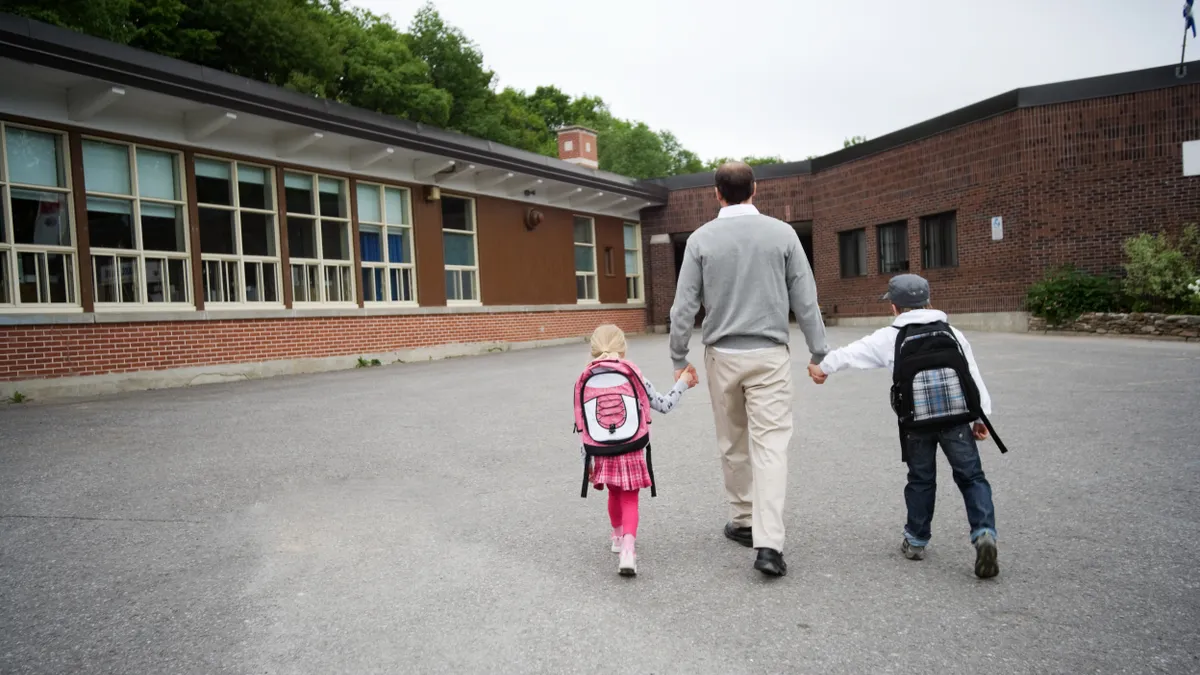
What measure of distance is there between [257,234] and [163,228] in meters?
1.81

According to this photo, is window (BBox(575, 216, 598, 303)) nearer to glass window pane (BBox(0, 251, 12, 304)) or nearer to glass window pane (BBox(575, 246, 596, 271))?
glass window pane (BBox(575, 246, 596, 271))

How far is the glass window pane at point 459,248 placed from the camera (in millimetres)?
19141

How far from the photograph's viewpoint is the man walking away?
3949 millimetres

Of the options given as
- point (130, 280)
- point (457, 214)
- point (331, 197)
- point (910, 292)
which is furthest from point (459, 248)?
point (910, 292)

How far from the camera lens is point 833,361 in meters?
4.07

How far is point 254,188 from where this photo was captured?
47.8 feet

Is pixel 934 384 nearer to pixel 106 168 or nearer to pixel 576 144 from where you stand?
pixel 106 168

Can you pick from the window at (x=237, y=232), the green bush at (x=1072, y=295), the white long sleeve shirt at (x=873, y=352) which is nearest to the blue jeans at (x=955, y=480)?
the white long sleeve shirt at (x=873, y=352)


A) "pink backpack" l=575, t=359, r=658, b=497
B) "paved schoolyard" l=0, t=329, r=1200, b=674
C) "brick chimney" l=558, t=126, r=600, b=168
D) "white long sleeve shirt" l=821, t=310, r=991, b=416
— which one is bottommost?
"paved schoolyard" l=0, t=329, r=1200, b=674

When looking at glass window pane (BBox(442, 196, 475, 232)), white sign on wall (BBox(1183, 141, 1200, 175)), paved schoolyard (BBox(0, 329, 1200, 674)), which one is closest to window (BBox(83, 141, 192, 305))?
paved schoolyard (BBox(0, 329, 1200, 674))

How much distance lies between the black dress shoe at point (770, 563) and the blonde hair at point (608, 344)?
1.15 meters

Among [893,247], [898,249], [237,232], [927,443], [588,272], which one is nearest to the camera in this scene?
[927,443]

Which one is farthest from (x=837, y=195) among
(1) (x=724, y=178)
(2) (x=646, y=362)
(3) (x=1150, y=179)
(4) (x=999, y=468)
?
(1) (x=724, y=178)

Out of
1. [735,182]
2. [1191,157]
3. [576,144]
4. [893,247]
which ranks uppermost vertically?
[576,144]
